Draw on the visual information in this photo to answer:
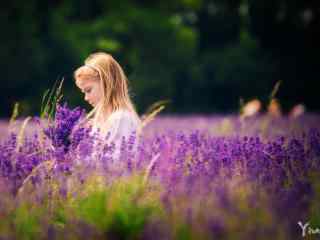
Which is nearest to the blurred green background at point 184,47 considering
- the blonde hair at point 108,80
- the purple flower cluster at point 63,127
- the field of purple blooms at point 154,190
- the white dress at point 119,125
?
the blonde hair at point 108,80

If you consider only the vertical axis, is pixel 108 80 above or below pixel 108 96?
above

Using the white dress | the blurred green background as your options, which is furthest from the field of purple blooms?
the blurred green background

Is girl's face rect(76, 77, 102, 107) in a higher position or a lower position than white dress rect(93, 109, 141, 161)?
higher

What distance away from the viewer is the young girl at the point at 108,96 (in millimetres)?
4906

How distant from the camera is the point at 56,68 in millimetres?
25328

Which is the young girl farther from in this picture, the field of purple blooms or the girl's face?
the field of purple blooms

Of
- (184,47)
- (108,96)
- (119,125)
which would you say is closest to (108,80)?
(108,96)

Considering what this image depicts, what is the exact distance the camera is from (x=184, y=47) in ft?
94.6

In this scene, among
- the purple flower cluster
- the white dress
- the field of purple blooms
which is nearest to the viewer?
the field of purple blooms

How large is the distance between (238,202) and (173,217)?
350 mm

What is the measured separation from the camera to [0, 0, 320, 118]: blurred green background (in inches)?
995

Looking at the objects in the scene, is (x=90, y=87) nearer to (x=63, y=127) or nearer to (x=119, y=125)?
(x=119, y=125)

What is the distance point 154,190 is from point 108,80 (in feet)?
4.84

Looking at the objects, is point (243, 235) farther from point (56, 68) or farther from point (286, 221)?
point (56, 68)
